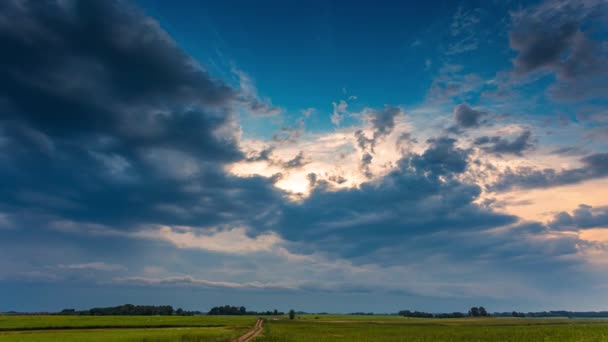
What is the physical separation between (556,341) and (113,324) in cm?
10855

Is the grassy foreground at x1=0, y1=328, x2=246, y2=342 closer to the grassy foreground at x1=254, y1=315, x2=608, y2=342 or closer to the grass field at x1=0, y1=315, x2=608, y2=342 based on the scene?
the grass field at x1=0, y1=315, x2=608, y2=342

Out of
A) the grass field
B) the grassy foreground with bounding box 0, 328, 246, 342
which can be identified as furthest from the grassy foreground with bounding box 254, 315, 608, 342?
the grassy foreground with bounding box 0, 328, 246, 342

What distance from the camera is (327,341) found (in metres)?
62.3

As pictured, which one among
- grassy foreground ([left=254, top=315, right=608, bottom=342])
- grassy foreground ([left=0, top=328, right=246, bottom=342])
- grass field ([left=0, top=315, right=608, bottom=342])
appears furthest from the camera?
grassy foreground ([left=254, top=315, right=608, bottom=342])

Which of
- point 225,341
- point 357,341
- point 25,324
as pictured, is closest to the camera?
point 225,341

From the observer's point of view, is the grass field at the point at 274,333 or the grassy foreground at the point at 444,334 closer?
the grass field at the point at 274,333

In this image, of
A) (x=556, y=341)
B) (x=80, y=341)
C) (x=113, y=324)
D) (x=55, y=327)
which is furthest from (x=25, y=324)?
(x=556, y=341)

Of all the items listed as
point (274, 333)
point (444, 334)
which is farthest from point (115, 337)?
point (444, 334)

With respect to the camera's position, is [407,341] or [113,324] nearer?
[407,341]

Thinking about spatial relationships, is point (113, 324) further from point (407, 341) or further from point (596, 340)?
point (596, 340)

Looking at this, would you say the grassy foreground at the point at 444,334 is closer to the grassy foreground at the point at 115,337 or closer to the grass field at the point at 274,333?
the grass field at the point at 274,333

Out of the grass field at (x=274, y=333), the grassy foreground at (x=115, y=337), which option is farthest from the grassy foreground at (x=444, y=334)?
the grassy foreground at (x=115, y=337)

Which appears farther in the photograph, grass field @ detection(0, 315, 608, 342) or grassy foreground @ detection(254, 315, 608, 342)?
grassy foreground @ detection(254, 315, 608, 342)

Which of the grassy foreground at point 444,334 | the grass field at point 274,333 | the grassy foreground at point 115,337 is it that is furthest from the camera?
the grassy foreground at point 444,334
